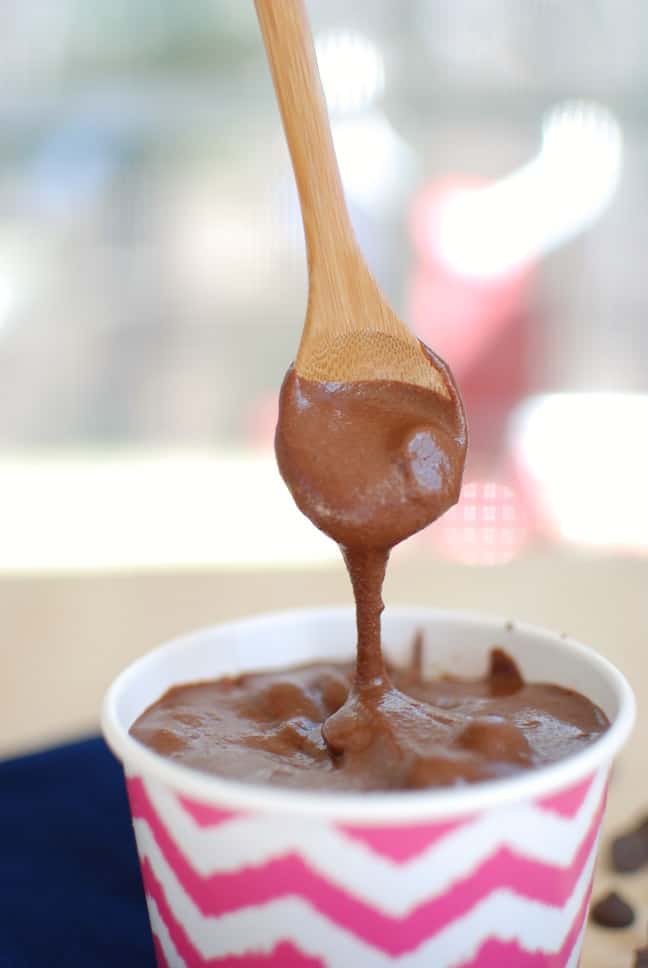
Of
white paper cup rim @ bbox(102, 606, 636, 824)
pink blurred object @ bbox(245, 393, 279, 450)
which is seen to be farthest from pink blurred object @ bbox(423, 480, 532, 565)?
white paper cup rim @ bbox(102, 606, 636, 824)

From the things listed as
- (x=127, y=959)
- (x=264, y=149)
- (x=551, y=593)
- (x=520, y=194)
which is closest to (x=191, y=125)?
(x=264, y=149)

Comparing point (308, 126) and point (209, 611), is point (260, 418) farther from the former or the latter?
point (308, 126)

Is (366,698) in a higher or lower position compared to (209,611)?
higher

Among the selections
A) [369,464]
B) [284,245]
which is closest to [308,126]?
[369,464]

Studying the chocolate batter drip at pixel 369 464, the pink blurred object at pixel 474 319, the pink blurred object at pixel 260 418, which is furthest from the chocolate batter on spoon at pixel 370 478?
the pink blurred object at pixel 260 418

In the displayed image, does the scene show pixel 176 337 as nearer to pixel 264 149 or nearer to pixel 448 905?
pixel 264 149

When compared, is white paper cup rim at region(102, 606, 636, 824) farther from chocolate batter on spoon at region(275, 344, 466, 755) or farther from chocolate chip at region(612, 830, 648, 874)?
chocolate chip at region(612, 830, 648, 874)
